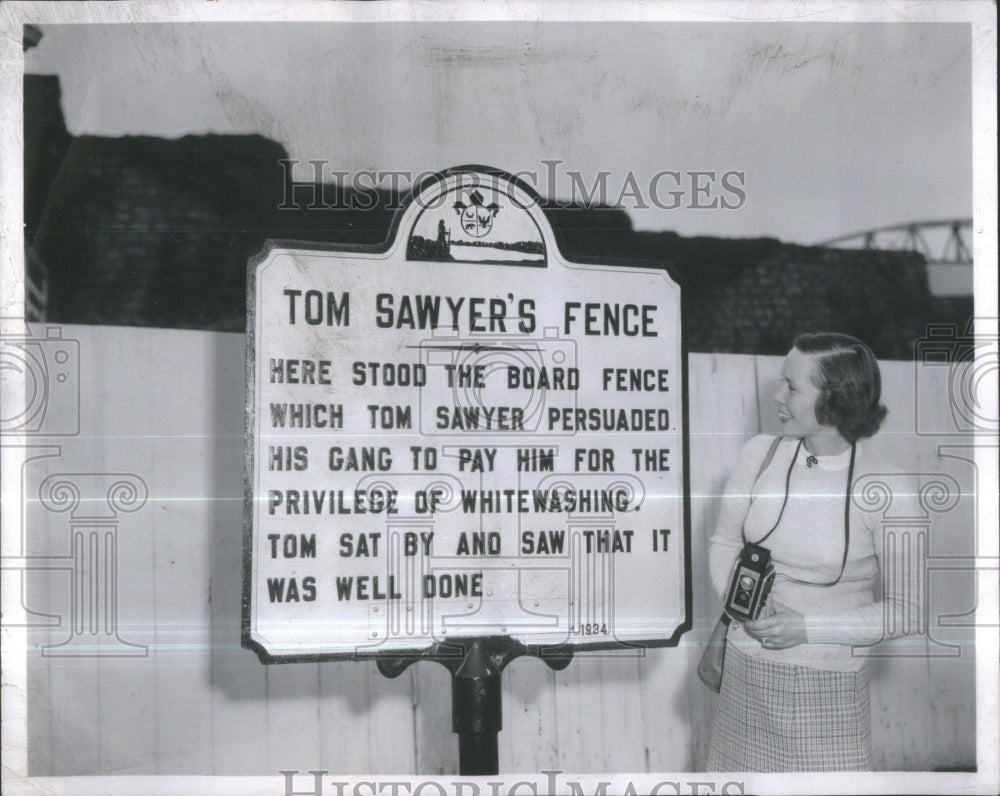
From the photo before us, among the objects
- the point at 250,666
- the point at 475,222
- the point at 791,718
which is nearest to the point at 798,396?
the point at 791,718

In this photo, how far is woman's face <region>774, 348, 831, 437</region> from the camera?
1874 millimetres

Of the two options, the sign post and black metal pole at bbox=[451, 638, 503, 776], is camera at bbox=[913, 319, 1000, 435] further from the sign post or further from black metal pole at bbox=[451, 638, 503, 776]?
black metal pole at bbox=[451, 638, 503, 776]

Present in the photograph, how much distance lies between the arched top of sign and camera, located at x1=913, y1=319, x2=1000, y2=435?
2.72 ft

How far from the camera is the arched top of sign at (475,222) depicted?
71.2 inches

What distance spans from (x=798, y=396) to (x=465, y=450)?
0.71 m

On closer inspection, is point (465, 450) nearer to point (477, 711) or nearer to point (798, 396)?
point (477, 711)

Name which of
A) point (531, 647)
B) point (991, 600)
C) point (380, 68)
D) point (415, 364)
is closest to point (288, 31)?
point (380, 68)

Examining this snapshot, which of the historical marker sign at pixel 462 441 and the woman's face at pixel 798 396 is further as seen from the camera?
the woman's face at pixel 798 396

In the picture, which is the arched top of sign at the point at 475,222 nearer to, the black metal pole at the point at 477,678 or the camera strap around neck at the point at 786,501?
the camera strap around neck at the point at 786,501

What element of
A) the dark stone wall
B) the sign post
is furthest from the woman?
the dark stone wall

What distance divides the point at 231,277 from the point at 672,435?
95 centimetres

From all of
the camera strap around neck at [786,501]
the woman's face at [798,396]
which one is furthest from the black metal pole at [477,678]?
the woman's face at [798,396]

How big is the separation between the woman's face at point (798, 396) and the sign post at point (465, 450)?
0.21 meters

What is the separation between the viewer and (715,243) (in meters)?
1.88
